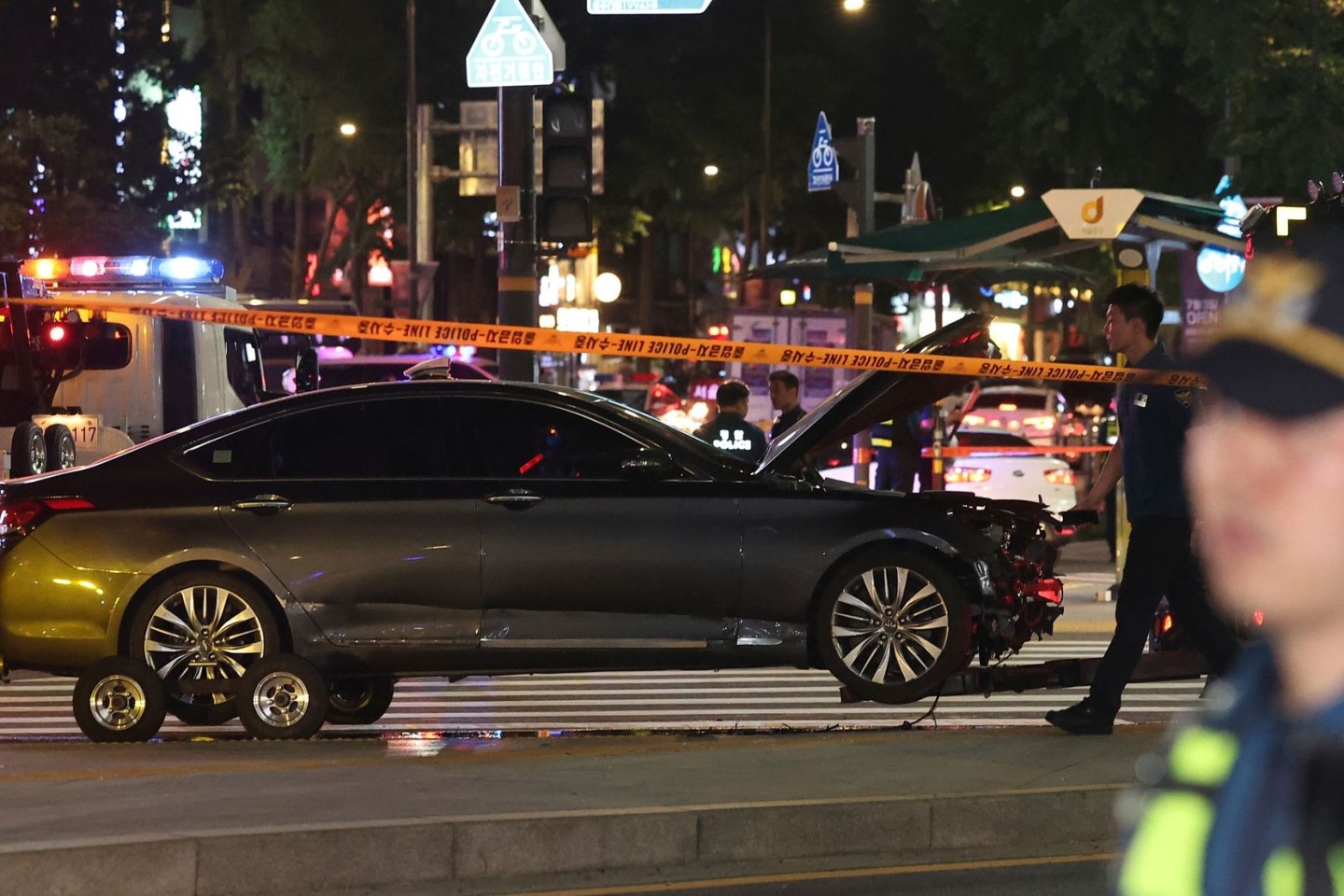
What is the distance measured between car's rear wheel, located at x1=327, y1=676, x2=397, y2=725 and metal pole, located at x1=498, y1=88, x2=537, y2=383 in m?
4.40

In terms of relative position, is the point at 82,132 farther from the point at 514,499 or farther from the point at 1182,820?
the point at 1182,820

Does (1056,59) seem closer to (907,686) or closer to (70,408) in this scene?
(70,408)

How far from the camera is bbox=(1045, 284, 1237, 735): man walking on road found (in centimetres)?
850

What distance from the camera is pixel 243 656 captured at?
362 inches

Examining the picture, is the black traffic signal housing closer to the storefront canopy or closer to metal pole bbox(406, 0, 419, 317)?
the storefront canopy

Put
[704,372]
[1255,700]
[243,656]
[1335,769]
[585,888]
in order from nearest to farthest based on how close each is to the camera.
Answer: [1335,769] → [1255,700] → [585,888] → [243,656] → [704,372]

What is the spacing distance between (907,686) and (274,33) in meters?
44.2

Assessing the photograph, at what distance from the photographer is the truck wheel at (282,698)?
9008mm

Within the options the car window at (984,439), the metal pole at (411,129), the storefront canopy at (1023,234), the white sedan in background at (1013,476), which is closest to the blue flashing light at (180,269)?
the storefront canopy at (1023,234)

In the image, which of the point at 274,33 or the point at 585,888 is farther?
the point at 274,33

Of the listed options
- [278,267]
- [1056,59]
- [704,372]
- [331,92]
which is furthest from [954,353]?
[278,267]

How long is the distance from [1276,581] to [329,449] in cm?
827

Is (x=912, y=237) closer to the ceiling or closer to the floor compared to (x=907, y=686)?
closer to the ceiling

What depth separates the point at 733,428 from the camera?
13.5 metres
